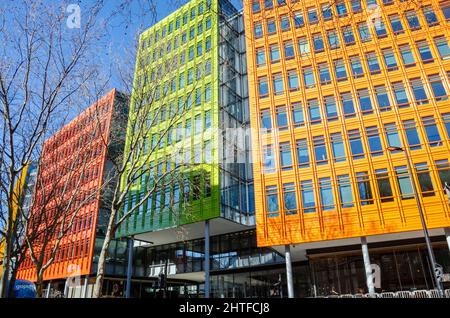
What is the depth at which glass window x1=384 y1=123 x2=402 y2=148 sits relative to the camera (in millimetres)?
23609

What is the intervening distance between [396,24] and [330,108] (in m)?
9.47

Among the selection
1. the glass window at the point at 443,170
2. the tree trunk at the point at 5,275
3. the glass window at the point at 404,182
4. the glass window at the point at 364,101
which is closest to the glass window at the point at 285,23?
the glass window at the point at 364,101

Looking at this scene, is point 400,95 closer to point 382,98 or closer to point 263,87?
point 382,98

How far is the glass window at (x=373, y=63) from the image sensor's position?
26.3 m

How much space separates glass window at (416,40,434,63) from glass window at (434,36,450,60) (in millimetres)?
679

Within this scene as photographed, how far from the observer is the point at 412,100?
2438cm

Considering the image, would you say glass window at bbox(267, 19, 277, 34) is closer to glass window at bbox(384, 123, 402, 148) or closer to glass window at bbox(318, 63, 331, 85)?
glass window at bbox(318, 63, 331, 85)

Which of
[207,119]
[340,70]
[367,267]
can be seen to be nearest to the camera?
[367,267]

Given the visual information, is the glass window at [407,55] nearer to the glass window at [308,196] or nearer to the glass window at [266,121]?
the glass window at [266,121]

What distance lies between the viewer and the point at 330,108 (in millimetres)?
26375

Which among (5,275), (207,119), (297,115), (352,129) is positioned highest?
(207,119)

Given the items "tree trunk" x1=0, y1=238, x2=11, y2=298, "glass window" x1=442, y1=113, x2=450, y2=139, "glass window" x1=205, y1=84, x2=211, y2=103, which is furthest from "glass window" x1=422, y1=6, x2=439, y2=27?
"tree trunk" x1=0, y1=238, x2=11, y2=298

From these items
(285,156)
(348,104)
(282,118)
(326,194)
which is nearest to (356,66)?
(348,104)

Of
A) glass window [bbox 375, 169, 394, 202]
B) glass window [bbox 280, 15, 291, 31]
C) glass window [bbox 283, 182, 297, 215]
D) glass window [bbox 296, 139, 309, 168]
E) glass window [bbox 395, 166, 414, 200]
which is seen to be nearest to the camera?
glass window [bbox 395, 166, 414, 200]
